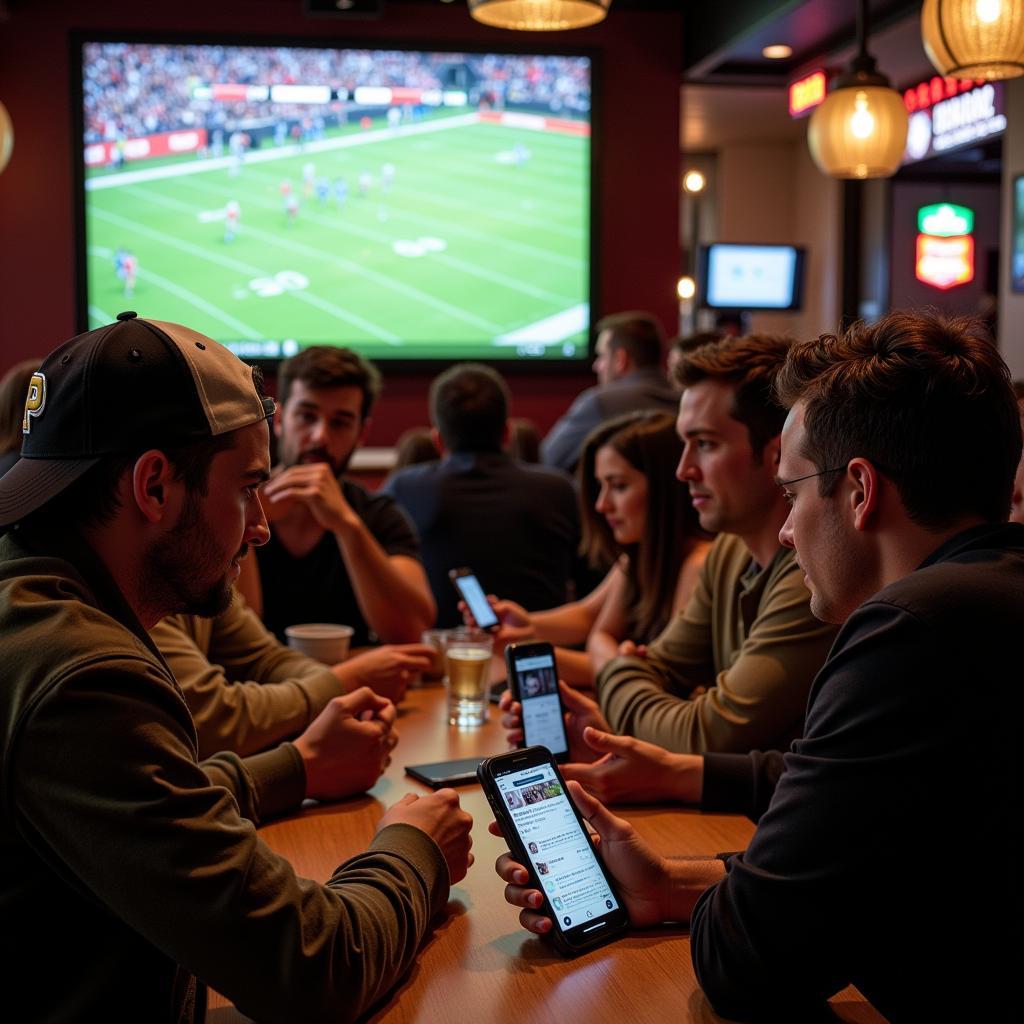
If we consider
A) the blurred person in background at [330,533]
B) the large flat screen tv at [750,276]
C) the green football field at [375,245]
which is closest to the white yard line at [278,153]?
the green football field at [375,245]

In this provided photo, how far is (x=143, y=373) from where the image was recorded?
1177 mm

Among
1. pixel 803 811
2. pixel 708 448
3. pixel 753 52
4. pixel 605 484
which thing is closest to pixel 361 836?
pixel 803 811

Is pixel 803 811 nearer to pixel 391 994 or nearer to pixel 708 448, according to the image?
pixel 391 994

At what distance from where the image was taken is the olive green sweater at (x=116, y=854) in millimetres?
1027

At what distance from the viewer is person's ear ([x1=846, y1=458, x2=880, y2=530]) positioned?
1.29m

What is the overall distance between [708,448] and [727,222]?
9401 millimetres

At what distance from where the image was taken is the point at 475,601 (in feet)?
9.05

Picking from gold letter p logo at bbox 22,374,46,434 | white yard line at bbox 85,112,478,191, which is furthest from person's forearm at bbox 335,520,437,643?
white yard line at bbox 85,112,478,191

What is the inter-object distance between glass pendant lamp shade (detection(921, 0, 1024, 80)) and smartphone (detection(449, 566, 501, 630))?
69.0 inches

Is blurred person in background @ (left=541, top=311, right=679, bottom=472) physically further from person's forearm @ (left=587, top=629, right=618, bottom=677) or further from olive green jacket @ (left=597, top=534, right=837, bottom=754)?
olive green jacket @ (left=597, top=534, right=837, bottom=754)

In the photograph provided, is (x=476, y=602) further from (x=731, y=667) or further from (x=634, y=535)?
(x=731, y=667)

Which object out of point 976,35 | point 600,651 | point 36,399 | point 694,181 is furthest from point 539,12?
point 694,181

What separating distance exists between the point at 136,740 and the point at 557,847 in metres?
0.58

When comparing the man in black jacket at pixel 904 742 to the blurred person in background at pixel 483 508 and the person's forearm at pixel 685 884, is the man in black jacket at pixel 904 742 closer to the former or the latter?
the person's forearm at pixel 685 884
